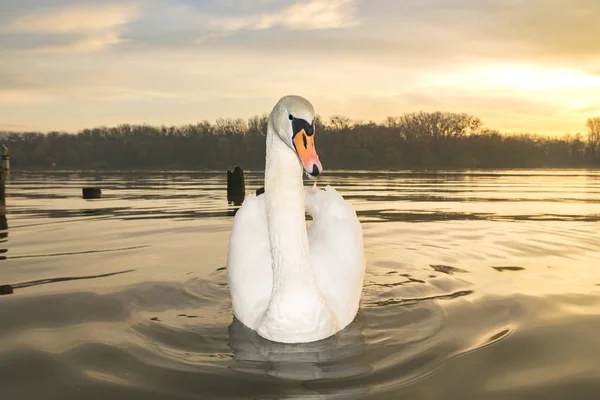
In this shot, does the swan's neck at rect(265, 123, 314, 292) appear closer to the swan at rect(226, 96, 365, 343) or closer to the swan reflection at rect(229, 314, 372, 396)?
the swan at rect(226, 96, 365, 343)

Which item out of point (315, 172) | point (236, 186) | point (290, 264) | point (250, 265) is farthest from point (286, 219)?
point (236, 186)

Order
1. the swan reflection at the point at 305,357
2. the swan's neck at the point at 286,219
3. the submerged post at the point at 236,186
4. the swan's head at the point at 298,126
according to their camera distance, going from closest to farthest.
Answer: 1. the swan's head at the point at 298,126
2. the swan reflection at the point at 305,357
3. the swan's neck at the point at 286,219
4. the submerged post at the point at 236,186

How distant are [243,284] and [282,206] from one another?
36.6 inches

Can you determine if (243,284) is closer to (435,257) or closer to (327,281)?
(327,281)

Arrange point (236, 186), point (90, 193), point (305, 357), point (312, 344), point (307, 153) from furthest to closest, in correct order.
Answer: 1. point (90, 193)
2. point (236, 186)
3. point (312, 344)
4. point (305, 357)
5. point (307, 153)

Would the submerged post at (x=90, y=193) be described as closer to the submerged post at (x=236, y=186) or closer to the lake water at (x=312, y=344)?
the submerged post at (x=236, y=186)

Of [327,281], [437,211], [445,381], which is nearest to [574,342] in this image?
[445,381]

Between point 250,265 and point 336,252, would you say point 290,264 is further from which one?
point 336,252

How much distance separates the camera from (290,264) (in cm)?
532

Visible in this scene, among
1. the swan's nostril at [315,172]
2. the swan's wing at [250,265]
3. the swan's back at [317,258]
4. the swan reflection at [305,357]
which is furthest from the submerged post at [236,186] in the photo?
the swan's nostril at [315,172]

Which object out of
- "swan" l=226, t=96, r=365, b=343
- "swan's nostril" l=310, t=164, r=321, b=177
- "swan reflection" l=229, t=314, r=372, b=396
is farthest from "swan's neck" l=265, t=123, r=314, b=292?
"swan's nostril" l=310, t=164, r=321, b=177

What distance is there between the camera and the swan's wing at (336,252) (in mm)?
5730

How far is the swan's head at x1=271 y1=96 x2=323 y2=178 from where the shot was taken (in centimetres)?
446

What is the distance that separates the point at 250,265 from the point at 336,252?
861 mm
